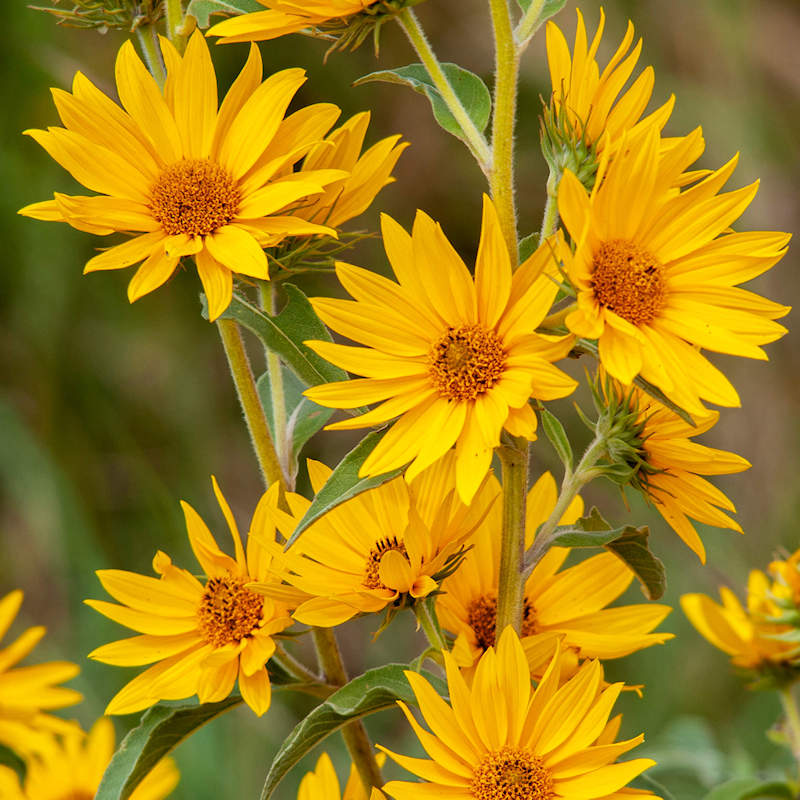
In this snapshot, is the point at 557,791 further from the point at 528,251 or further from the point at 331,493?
the point at 528,251

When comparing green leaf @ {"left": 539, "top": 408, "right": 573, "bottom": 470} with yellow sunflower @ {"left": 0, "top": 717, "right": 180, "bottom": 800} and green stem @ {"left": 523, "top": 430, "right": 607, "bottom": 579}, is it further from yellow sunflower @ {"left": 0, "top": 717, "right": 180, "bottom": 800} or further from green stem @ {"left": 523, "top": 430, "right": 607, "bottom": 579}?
yellow sunflower @ {"left": 0, "top": 717, "right": 180, "bottom": 800}

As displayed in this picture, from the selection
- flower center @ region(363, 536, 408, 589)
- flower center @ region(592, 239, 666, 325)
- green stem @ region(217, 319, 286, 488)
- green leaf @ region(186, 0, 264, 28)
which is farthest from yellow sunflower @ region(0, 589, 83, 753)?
flower center @ region(592, 239, 666, 325)

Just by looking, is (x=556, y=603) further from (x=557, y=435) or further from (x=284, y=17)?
(x=284, y=17)

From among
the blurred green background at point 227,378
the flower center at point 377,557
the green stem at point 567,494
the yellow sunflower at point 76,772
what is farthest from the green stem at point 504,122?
the blurred green background at point 227,378

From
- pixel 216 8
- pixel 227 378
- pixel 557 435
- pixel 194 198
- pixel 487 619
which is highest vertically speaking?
pixel 227 378

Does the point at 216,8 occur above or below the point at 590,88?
above

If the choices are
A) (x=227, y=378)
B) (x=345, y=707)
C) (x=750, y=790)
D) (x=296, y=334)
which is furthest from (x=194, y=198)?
(x=227, y=378)
